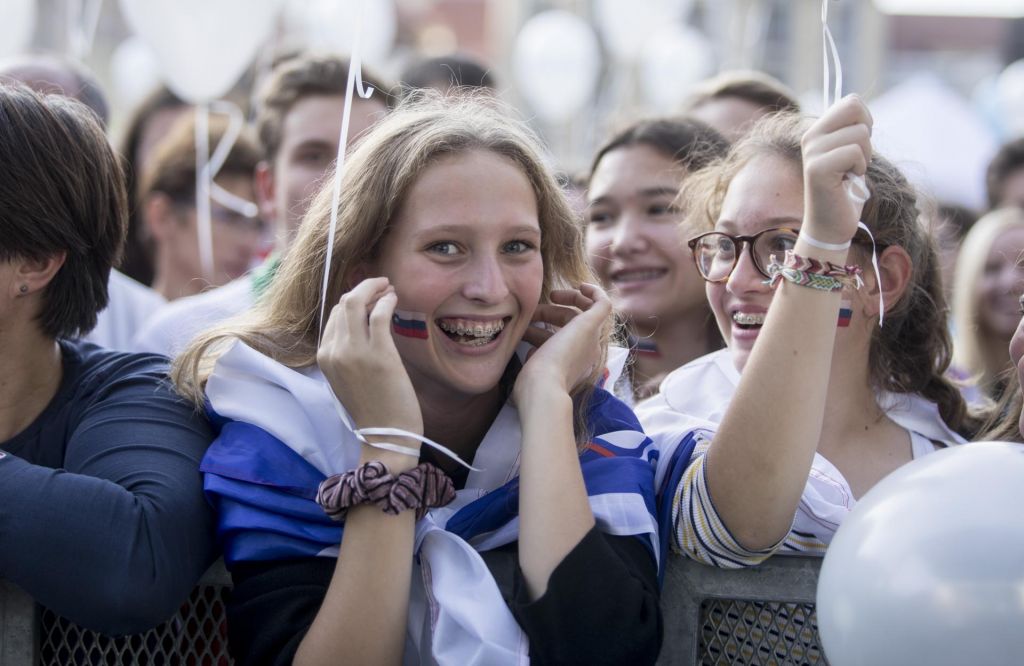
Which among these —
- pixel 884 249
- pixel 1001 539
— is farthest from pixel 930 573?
pixel 884 249

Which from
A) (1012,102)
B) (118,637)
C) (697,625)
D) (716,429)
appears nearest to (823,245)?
(716,429)

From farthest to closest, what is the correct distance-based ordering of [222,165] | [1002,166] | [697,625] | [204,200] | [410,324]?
[1002,166]
[222,165]
[204,200]
[410,324]
[697,625]

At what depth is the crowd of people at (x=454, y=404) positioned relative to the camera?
2.13 meters

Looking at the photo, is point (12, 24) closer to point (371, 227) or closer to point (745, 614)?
point (371, 227)

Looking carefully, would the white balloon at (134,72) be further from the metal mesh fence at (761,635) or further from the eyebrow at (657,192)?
the metal mesh fence at (761,635)

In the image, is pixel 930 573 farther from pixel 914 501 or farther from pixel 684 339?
pixel 684 339

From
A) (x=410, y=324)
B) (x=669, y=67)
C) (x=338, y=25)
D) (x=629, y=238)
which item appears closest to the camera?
(x=410, y=324)

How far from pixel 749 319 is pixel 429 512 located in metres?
0.82

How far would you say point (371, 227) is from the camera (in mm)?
2498

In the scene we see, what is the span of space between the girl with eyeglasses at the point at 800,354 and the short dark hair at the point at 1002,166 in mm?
3647

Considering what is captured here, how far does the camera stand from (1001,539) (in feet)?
5.80

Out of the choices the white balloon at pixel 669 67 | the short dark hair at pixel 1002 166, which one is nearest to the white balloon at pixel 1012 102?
the white balloon at pixel 669 67

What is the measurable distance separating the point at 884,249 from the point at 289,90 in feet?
7.98

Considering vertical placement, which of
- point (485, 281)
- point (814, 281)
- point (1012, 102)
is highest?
point (814, 281)
